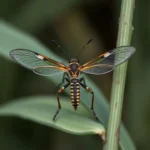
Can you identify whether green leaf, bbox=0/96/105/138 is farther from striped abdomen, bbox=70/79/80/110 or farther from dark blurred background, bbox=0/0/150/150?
dark blurred background, bbox=0/0/150/150

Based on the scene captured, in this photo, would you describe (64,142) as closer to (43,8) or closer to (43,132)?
(43,132)

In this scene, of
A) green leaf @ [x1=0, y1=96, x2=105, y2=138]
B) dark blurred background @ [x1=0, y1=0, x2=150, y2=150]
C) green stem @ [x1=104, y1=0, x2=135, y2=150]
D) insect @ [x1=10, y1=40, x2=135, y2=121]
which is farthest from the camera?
dark blurred background @ [x1=0, y1=0, x2=150, y2=150]

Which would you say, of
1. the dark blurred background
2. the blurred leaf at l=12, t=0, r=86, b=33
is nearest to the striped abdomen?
the dark blurred background

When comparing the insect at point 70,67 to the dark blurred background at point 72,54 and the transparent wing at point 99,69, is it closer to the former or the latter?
the transparent wing at point 99,69

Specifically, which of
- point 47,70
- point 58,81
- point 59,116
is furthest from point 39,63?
point 59,116

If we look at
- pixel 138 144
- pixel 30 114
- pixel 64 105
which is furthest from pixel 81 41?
pixel 30 114

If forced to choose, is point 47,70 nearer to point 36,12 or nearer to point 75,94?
point 75,94
